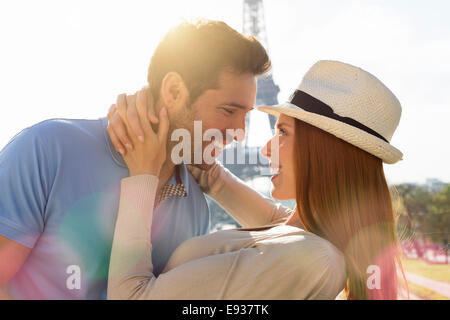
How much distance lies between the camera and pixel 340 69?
2205mm

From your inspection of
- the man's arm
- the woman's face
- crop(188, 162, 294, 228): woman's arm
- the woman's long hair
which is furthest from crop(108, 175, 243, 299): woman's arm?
crop(188, 162, 294, 228): woman's arm

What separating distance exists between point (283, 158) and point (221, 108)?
1.79ft

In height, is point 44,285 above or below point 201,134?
below

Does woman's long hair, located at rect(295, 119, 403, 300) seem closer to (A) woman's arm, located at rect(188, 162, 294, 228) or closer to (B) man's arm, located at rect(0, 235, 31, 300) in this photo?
(A) woman's arm, located at rect(188, 162, 294, 228)

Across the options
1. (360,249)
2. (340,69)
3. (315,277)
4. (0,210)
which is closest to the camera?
(315,277)

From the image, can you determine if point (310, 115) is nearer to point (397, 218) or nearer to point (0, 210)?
point (397, 218)

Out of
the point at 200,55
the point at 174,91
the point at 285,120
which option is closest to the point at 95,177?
the point at 174,91

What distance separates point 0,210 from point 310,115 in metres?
1.64

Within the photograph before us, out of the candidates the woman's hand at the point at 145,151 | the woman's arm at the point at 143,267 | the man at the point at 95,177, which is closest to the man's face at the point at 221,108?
the man at the point at 95,177

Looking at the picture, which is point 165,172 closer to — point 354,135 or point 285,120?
point 285,120

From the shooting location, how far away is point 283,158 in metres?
2.33

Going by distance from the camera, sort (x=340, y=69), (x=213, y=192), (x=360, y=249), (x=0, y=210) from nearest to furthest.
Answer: (x=0, y=210)
(x=360, y=249)
(x=340, y=69)
(x=213, y=192)

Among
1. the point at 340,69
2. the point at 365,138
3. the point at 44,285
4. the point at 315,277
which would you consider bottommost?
the point at 44,285
